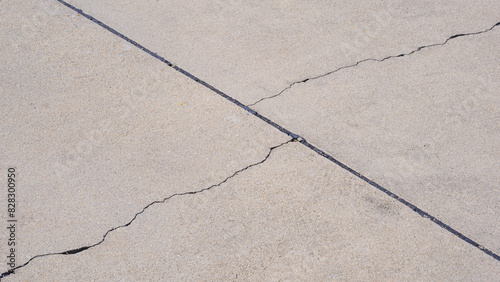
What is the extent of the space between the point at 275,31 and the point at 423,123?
173cm

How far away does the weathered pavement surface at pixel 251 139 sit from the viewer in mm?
2947

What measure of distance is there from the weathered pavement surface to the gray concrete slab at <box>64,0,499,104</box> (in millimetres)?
20

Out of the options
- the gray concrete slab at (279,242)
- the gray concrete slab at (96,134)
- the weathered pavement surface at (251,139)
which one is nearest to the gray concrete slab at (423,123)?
the weathered pavement surface at (251,139)

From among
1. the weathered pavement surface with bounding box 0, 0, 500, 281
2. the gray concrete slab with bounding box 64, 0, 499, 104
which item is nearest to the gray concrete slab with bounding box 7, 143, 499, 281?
the weathered pavement surface with bounding box 0, 0, 500, 281

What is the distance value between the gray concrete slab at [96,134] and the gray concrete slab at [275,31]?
0.29m

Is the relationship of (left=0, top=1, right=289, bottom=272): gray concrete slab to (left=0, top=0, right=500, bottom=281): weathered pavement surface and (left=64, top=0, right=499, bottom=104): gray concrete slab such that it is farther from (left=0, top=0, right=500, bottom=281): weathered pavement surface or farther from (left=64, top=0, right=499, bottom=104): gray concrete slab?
(left=64, top=0, right=499, bottom=104): gray concrete slab

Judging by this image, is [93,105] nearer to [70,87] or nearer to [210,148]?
[70,87]

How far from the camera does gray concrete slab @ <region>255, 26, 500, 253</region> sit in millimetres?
3307

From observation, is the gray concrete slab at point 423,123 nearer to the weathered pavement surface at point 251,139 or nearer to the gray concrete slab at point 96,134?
the weathered pavement surface at point 251,139

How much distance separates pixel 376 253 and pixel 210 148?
4.65ft

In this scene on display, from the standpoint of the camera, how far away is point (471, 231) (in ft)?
10.2

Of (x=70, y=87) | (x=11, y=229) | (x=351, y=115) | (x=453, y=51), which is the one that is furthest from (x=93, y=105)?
(x=453, y=51)

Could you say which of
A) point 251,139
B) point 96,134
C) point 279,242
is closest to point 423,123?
point 251,139

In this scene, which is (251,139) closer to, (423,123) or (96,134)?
(96,134)
